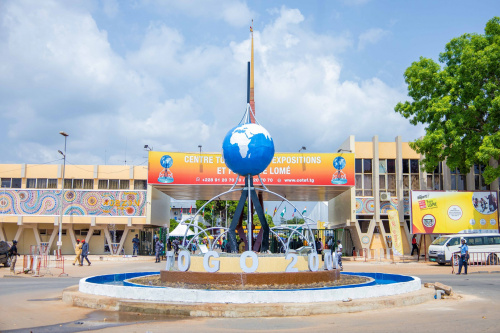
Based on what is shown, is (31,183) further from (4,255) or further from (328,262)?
(328,262)

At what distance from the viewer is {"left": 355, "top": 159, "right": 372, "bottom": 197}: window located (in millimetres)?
38344

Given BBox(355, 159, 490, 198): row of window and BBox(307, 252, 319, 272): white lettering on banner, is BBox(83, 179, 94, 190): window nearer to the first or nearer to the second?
BBox(355, 159, 490, 198): row of window

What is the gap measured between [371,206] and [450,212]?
599cm

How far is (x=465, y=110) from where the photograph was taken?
3198 cm

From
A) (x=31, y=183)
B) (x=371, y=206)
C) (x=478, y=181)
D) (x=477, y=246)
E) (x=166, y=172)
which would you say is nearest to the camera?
(x=477, y=246)

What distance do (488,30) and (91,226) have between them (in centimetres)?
3270

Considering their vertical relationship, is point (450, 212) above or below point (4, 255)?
above

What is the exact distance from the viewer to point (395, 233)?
3338cm

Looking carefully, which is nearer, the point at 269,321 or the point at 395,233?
the point at 269,321

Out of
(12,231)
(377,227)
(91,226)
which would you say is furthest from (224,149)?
(12,231)

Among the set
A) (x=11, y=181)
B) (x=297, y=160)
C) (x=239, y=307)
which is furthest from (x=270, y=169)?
(x=239, y=307)

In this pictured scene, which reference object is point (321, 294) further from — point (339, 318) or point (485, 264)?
point (485, 264)

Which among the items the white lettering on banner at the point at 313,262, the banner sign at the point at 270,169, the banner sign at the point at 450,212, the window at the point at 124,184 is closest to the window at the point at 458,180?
the banner sign at the point at 450,212

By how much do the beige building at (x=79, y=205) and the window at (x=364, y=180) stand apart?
53.1 feet
